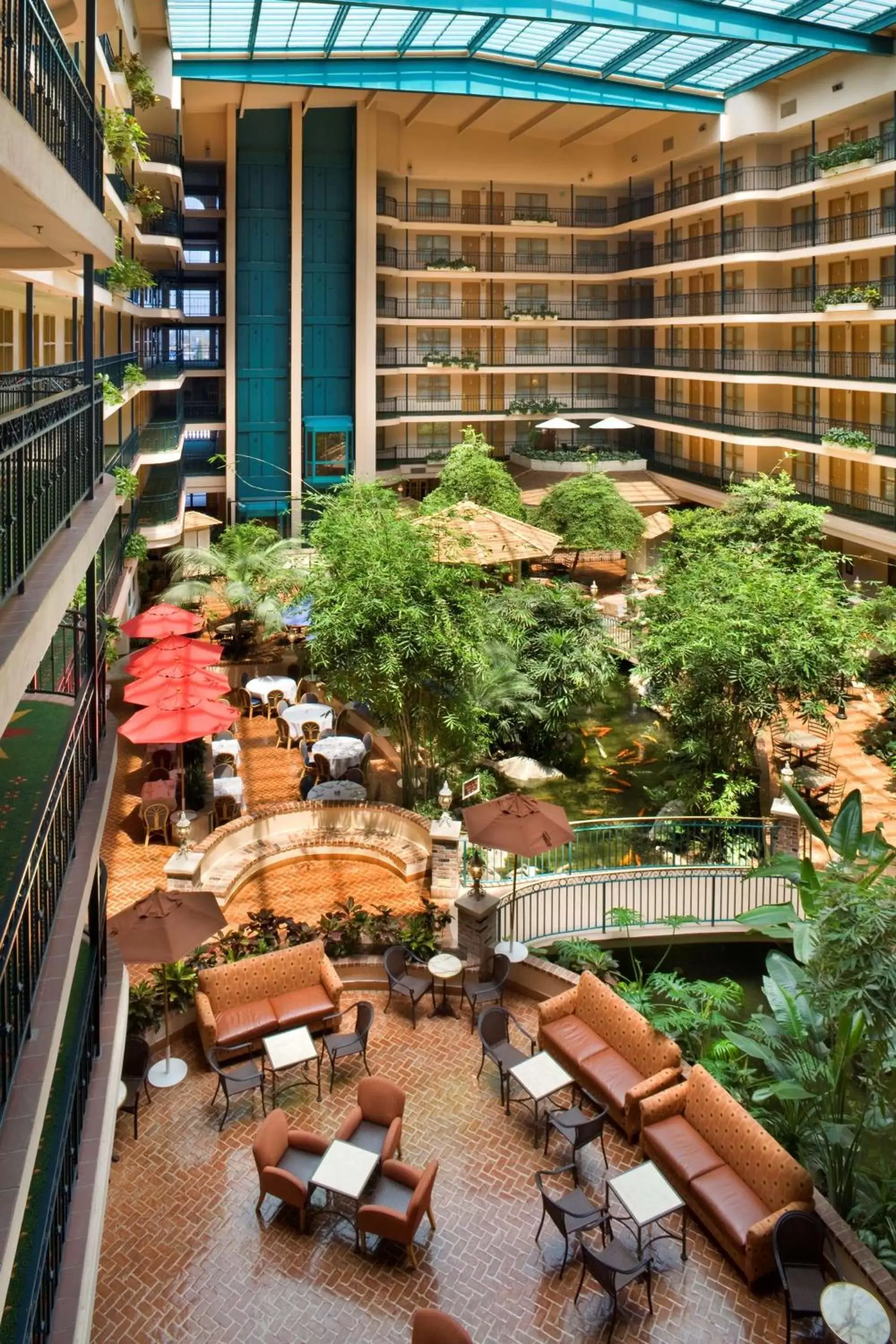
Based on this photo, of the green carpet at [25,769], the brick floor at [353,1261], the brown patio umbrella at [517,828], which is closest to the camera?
the green carpet at [25,769]

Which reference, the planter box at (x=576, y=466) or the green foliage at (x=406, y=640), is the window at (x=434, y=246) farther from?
the green foliage at (x=406, y=640)

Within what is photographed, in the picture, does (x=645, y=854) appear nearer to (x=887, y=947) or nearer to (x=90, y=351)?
(x=887, y=947)

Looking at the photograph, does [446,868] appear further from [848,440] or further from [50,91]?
[848,440]

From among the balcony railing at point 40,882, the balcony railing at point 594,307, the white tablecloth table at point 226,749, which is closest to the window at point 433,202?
the balcony railing at point 594,307

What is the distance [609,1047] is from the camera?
39.8ft

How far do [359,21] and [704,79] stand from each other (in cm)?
1090

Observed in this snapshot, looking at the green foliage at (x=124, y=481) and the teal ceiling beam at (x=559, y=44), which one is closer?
the green foliage at (x=124, y=481)

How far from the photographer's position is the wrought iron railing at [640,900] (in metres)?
14.9

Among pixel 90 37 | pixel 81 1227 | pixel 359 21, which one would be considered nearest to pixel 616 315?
pixel 359 21

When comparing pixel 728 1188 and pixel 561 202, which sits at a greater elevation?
pixel 561 202

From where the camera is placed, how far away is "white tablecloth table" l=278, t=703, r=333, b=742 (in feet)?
70.0

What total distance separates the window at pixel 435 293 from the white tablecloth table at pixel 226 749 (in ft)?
82.9

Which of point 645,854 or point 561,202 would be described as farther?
point 561,202

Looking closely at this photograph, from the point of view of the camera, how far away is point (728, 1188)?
32.9 ft
